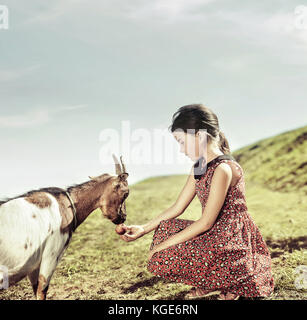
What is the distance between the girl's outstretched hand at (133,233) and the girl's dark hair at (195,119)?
136 cm

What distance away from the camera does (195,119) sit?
4234mm

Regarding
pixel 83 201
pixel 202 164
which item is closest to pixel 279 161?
pixel 202 164

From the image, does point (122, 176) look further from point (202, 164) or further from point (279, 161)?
point (279, 161)

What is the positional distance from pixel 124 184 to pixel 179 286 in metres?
2.17

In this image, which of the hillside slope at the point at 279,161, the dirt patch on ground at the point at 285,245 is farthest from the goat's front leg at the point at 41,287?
the hillside slope at the point at 279,161

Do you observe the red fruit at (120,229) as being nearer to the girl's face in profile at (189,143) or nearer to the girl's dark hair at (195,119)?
the girl's face in profile at (189,143)

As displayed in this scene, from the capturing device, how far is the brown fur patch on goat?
421 cm

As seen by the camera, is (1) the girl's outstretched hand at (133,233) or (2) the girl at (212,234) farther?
(1) the girl's outstretched hand at (133,233)

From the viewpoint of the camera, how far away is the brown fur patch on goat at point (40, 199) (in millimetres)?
4211

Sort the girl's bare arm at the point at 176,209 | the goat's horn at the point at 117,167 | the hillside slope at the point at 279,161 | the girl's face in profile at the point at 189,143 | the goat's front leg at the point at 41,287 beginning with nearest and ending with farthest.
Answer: the goat's front leg at the point at 41,287, the girl's face in profile at the point at 189,143, the girl's bare arm at the point at 176,209, the goat's horn at the point at 117,167, the hillside slope at the point at 279,161

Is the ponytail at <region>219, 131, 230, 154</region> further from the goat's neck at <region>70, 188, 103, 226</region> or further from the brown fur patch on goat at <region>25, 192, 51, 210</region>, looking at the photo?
the brown fur patch on goat at <region>25, 192, 51, 210</region>

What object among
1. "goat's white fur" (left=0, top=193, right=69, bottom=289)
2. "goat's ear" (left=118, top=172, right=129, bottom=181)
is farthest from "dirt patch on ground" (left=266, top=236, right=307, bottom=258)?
"goat's white fur" (left=0, top=193, right=69, bottom=289)
